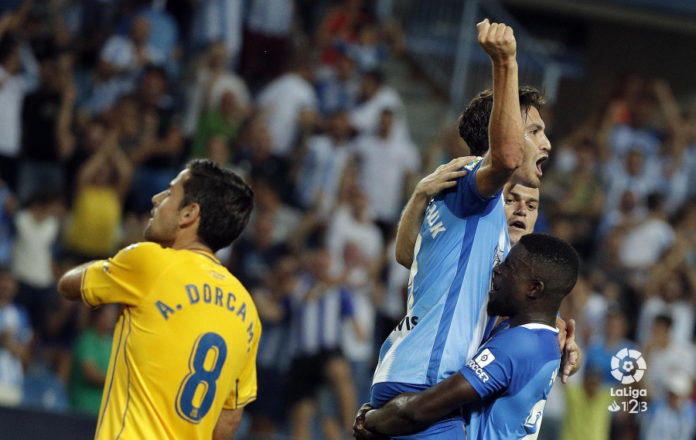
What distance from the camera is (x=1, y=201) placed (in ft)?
33.1

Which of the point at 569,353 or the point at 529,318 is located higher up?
the point at 529,318

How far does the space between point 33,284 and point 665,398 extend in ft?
20.4

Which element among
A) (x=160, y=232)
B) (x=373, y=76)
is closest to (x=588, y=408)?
(x=373, y=76)

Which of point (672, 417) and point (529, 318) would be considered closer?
point (529, 318)

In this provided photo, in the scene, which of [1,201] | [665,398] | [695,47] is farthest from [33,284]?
[695,47]

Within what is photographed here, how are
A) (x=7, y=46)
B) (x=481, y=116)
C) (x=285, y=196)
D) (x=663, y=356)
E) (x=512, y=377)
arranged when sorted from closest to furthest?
(x=512, y=377), (x=481, y=116), (x=663, y=356), (x=7, y=46), (x=285, y=196)

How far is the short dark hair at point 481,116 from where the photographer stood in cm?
395

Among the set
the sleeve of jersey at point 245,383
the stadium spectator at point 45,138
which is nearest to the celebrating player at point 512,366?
the sleeve of jersey at point 245,383

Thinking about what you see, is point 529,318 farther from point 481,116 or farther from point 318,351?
point 318,351

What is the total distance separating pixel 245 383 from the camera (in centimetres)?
468

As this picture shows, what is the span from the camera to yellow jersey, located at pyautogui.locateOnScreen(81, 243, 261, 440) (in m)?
4.27

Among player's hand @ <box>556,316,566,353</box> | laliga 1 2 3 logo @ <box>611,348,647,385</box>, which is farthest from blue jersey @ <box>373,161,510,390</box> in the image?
laliga 1 2 3 logo @ <box>611,348,647,385</box>

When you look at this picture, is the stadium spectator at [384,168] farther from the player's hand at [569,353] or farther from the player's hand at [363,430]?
the player's hand at [363,430]

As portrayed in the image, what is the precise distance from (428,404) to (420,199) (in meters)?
0.80
